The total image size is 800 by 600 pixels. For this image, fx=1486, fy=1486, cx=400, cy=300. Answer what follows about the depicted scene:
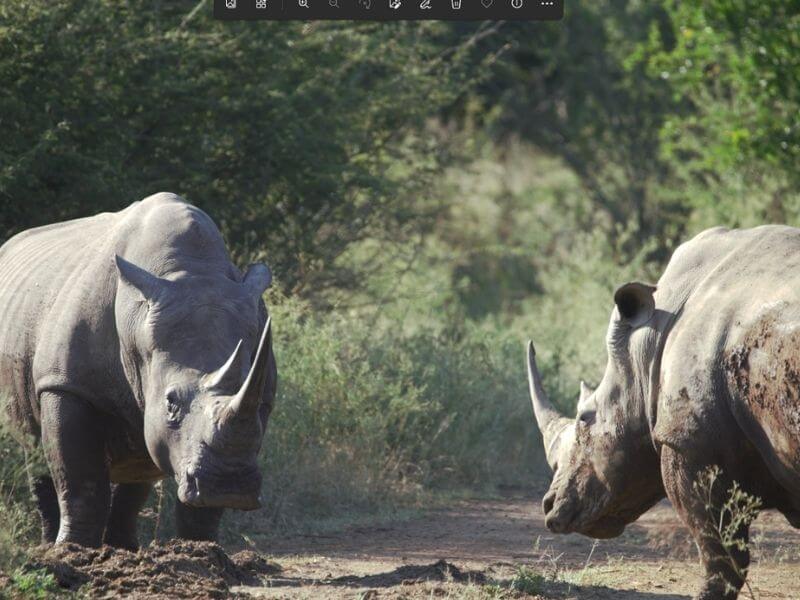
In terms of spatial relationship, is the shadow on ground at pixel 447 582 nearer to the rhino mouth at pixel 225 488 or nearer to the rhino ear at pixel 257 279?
the rhino mouth at pixel 225 488

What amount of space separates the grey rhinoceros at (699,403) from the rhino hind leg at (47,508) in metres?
2.47

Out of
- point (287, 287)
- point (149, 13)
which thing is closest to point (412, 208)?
point (287, 287)

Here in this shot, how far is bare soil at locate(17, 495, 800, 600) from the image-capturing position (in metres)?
6.01

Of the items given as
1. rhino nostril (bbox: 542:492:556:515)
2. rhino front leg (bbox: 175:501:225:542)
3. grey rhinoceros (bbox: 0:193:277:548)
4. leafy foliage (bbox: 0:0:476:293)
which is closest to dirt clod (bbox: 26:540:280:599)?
rhino front leg (bbox: 175:501:225:542)

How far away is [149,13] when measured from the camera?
11.3 m

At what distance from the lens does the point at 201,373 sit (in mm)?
6180

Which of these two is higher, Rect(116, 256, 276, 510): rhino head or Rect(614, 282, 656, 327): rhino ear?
Rect(614, 282, 656, 327): rhino ear

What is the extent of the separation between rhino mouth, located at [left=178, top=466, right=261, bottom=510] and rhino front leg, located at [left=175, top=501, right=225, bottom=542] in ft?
2.90

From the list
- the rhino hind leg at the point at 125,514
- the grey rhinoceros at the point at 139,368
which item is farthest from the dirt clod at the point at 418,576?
the rhino hind leg at the point at 125,514

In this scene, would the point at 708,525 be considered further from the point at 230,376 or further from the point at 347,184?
the point at 347,184

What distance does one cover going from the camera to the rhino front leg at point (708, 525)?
5.62m

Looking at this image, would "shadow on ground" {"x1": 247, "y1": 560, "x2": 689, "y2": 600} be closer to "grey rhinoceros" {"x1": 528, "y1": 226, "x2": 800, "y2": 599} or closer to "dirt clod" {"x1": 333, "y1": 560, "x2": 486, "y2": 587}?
"dirt clod" {"x1": 333, "y1": 560, "x2": 486, "y2": 587}

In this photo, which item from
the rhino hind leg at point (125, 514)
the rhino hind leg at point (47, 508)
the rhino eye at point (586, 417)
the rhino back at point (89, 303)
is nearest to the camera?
the rhino eye at point (586, 417)

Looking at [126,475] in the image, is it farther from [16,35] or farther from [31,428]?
[16,35]
